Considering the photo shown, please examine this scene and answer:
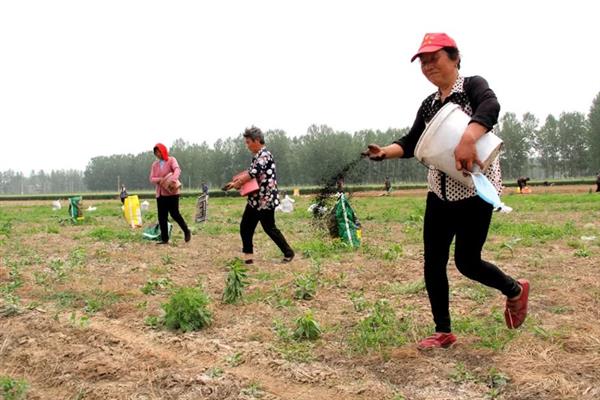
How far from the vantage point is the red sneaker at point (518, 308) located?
3469 millimetres

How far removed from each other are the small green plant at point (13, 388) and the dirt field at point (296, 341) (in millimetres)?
69

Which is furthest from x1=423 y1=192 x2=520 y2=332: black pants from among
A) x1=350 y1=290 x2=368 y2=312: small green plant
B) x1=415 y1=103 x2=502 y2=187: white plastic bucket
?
x1=350 y1=290 x2=368 y2=312: small green plant

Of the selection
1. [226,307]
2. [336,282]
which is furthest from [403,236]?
[226,307]

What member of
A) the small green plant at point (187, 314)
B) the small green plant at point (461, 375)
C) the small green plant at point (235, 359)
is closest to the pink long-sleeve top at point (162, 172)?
the small green plant at point (187, 314)

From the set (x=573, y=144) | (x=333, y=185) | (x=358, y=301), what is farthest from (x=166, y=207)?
(x=573, y=144)

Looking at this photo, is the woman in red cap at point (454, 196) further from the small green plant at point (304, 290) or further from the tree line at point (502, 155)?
the tree line at point (502, 155)

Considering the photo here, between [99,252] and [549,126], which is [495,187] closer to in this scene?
[99,252]

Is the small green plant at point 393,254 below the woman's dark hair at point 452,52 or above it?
below

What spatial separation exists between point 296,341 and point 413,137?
1648mm

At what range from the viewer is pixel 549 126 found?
95.9 metres

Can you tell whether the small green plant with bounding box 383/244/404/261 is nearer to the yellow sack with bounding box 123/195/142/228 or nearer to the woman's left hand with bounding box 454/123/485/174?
the woman's left hand with bounding box 454/123/485/174

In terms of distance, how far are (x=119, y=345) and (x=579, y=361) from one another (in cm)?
302

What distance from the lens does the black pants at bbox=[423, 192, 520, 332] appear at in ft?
10.9

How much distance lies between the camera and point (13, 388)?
314cm
